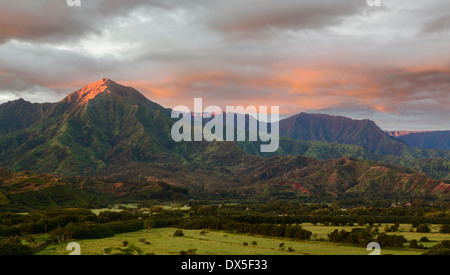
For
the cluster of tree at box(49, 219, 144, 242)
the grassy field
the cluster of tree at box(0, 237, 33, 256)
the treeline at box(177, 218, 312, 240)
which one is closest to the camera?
the cluster of tree at box(0, 237, 33, 256)

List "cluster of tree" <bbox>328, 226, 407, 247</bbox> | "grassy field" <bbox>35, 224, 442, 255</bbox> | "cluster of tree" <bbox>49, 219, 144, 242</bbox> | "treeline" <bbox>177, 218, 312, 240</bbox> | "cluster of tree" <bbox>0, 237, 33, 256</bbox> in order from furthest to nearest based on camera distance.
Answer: "treeline" <bbox>177, 218, 312, 240</bbox> < "cluster of tree" <bbox>49, 219, 144, 242</bbox> < "cluster of tree" <bbox>328, 226, 407, 247</bbox> < "grassy field" <bbox>35, 224, 442, 255</bbox> < "cluster of tree" <bbox>0, 237, 33, 256</bbox>

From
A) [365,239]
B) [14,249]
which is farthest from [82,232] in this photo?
[365,239]

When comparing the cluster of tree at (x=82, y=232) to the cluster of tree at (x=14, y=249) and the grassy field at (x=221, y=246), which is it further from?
the cluster of tree at (x=14, y=249)

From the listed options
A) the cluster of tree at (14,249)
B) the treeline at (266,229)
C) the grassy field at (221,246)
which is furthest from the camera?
the treeline at (266,229)

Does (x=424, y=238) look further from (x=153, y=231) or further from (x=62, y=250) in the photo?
(x=62, y=250)

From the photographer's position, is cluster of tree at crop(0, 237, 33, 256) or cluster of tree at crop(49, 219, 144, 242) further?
cluster of tree at crop(49, 219, 144, 242)

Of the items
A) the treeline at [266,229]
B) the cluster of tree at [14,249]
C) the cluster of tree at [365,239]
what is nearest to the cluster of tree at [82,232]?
the cluster of tree at [14,249]

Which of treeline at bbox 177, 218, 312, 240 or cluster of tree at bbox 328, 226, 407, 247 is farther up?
cluster of tree at bbox 328, 226, 407, 247

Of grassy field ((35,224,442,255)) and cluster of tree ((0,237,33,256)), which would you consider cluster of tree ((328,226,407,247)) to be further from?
cluster of tree ((0,237,33,256))

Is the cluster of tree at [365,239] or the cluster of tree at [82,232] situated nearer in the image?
the cluster of tree at [365,239]

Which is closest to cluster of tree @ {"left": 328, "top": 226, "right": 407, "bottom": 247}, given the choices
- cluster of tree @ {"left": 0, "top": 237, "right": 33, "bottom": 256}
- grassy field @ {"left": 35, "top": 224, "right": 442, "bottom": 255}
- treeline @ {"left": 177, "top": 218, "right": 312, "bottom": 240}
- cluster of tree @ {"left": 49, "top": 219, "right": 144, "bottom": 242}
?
grassy field @ {"left": 35, "top": 224, "right": 442, "bottom": 255}
